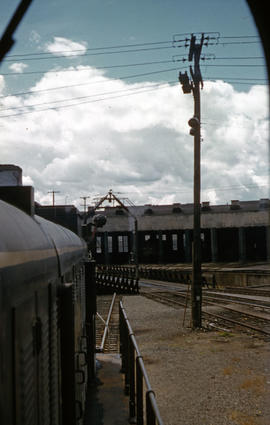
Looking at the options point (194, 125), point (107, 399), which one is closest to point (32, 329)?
point (107, 399)

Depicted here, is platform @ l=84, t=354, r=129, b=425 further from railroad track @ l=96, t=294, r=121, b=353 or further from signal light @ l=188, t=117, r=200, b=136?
signal light @ l=188, t=117, r=200, b=136

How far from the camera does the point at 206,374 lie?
10.5 metres

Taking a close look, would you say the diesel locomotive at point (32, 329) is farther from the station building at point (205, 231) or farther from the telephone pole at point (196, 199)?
the station building at point (205, 231)

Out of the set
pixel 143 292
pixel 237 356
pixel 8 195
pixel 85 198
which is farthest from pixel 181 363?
pixel 85 198

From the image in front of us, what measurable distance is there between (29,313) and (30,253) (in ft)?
1.09

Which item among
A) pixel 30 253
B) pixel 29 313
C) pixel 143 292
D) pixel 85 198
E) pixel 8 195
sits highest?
pixel 85 198

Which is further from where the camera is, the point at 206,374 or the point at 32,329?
the point at 206,374

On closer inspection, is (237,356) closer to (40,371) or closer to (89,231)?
(89,231)

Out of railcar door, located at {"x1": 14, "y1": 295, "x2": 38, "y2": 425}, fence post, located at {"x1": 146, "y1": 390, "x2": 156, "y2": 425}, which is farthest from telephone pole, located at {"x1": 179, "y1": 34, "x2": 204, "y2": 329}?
railcar door, located at {"x1": 14, "y1": 295, "x2": 38, "y2": 425}

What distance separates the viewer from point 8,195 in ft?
12.1

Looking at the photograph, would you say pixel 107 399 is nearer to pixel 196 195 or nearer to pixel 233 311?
pixel 196 195

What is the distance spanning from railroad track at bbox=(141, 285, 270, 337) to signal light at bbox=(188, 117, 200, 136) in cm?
666

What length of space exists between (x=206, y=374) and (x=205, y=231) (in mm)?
51337

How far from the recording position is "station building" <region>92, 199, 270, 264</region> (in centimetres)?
5334
